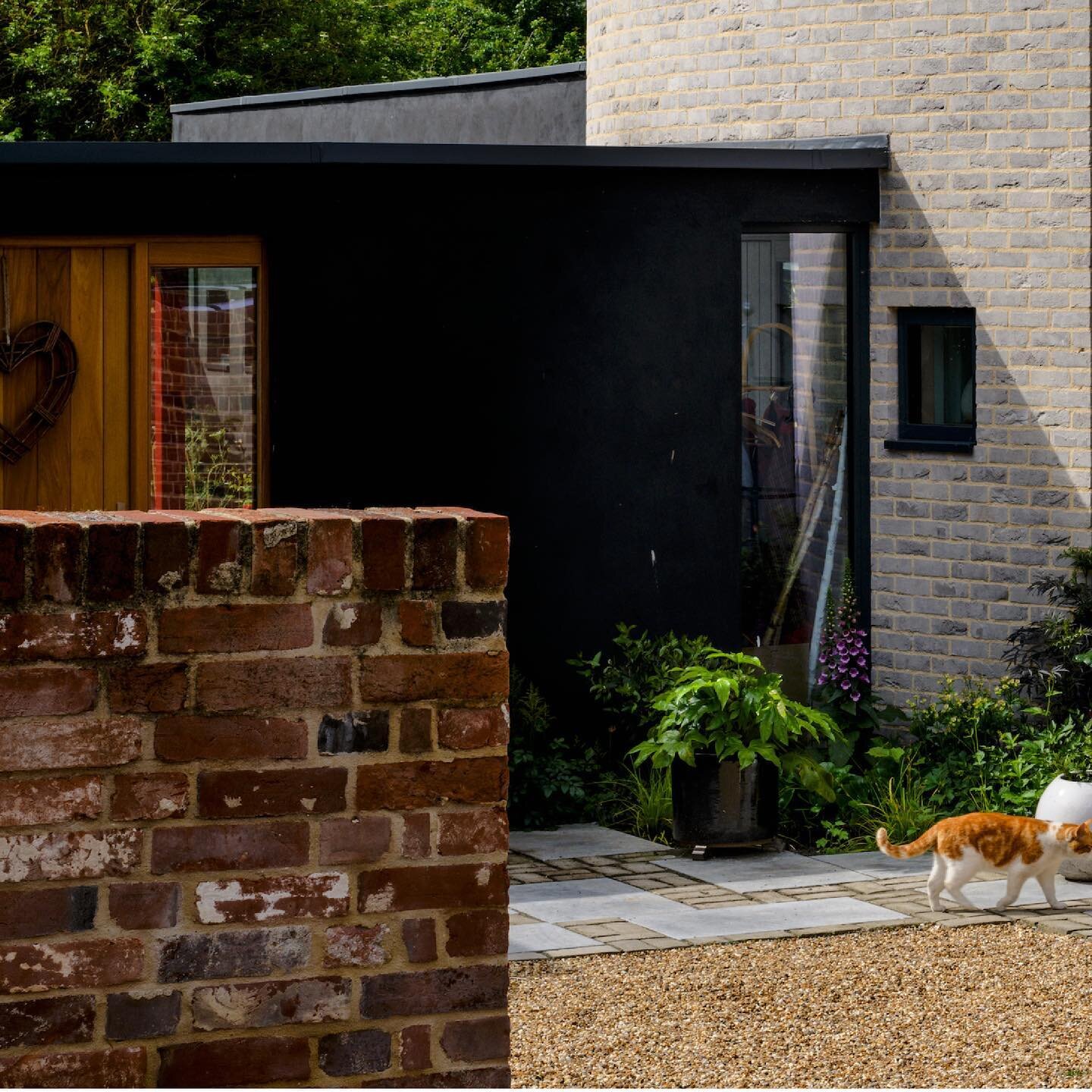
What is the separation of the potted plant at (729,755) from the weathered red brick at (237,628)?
554 cm

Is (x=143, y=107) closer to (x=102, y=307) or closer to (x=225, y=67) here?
(x=225, y=67)

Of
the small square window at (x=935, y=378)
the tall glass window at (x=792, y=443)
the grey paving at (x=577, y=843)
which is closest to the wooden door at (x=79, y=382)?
the grey paving at (x=577, y=843)

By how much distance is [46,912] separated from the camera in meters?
2.75

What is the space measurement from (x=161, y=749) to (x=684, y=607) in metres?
7.01

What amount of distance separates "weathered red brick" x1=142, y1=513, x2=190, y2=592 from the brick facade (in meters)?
7.43

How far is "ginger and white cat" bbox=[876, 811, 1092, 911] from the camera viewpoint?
723 cm

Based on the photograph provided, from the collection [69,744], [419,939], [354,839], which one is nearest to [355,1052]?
[419,939]

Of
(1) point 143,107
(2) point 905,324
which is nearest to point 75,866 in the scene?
(2) point 905,324

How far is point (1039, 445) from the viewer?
9.57 metres

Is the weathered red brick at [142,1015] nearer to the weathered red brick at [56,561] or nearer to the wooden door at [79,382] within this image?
the weathered red brick at [56,561]

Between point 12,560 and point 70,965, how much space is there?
626 millimetres

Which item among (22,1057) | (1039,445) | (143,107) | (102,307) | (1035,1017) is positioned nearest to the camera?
(22,1057)

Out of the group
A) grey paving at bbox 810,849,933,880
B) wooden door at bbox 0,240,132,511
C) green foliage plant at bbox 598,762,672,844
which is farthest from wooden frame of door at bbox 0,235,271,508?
grey paving at bbox 810,849,933,880

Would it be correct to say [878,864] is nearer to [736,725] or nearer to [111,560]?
[736,725]
